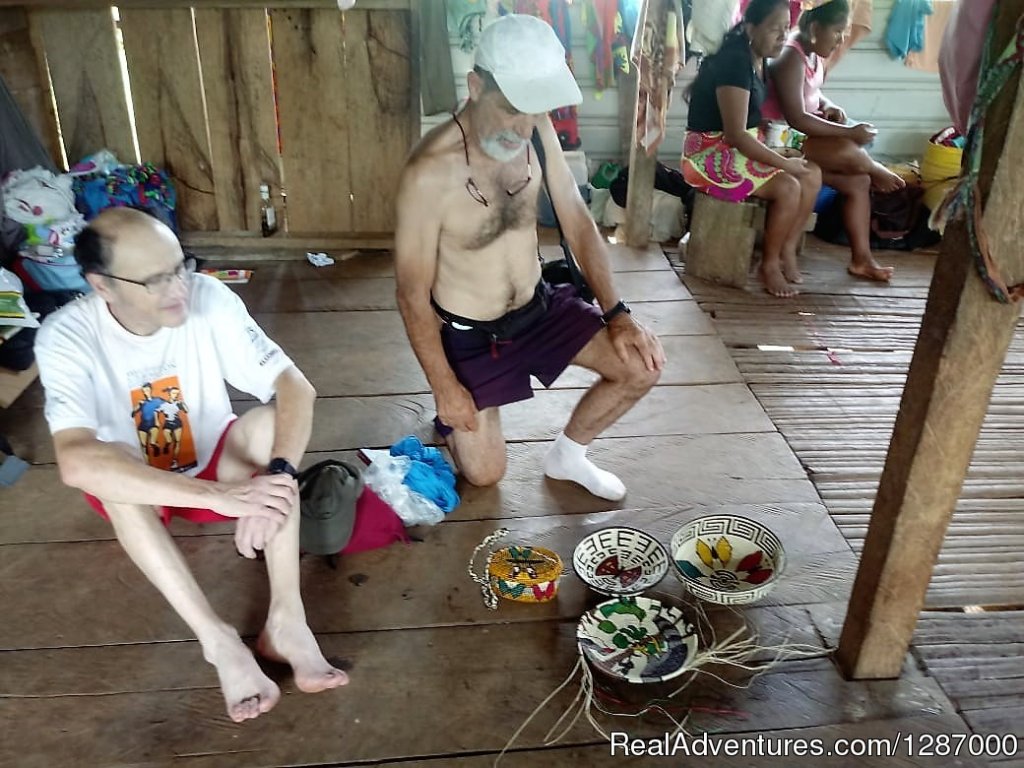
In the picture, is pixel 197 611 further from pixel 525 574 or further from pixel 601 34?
pixel 601 34

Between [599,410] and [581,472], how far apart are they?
20 cm

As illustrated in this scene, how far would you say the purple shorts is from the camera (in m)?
2.50

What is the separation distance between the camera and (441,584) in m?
2.24

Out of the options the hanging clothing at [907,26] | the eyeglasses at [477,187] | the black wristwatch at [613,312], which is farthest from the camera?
the hanging clothing at [907,26]

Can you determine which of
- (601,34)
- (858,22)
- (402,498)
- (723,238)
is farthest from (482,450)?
(858,22)

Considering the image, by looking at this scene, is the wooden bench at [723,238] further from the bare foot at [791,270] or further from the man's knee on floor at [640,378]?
the man's knee on floor at [640,378]

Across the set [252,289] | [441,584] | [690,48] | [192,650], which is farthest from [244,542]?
[690,48]

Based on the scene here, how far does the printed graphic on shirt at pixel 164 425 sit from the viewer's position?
198 cm

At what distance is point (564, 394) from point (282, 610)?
1.46 metres

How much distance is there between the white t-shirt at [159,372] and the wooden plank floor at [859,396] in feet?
5.66

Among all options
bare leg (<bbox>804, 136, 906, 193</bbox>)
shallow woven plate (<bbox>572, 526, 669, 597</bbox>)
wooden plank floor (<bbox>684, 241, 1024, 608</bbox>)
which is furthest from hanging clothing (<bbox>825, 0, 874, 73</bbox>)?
shallow woven plate (<bbox>572, 526, 669, 597</bbox>)

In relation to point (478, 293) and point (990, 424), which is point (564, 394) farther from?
point (990, 424)

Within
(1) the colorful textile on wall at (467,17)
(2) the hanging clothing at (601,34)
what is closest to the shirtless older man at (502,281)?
(1) the colorful textile on wall at (467,17)

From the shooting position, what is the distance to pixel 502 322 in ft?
8.14
